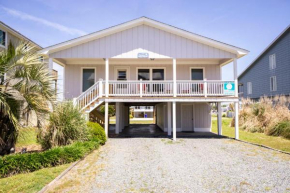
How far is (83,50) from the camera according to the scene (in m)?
13.0

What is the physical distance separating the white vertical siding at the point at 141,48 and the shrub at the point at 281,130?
5.82 m

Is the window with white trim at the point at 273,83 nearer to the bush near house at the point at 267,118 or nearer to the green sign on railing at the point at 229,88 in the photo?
the bush near house at the point at 267,118

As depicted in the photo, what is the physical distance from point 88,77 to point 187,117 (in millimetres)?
7927

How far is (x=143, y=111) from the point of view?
39438 millimetres

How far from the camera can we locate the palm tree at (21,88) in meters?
6.65

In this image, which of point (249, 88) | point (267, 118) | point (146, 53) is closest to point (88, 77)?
point (146, 53)

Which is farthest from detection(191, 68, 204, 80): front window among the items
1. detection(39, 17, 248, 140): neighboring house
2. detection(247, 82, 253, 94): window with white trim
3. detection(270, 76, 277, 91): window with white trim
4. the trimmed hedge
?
detection(247, 82, 253, 94): window with white trim

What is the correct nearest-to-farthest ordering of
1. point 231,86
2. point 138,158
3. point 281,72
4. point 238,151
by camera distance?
1. point 138,158
2. point 238,151
3. point 231,86
4. point 281,72

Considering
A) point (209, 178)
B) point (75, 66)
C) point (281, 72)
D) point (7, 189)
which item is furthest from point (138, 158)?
point (281, 72)

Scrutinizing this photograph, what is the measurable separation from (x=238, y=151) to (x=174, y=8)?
949 cm

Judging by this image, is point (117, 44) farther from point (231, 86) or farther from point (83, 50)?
point (231, 86)

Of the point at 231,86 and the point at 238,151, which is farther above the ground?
the point at 231,86

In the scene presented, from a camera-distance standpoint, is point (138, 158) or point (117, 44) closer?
point (138, 158)

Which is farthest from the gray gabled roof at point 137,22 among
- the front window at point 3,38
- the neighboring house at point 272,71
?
the neighboring house at point 272,71
